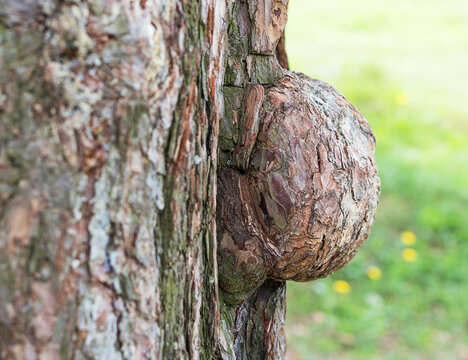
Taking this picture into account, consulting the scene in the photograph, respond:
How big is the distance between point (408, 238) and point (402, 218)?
227 mm

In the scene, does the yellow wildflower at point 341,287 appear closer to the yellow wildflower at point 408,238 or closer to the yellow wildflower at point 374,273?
the yellow wildflower at point 374,273

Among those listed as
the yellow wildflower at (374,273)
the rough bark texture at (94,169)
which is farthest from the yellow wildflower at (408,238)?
the rough bark texture at (94,169)

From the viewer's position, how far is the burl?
121cm

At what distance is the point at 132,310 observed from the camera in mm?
901

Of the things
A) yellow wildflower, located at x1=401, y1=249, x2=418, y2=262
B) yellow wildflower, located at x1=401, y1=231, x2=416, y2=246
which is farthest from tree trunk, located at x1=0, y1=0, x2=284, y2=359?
yellow wildflower, located at x1=401, y1=231, x2=416, y2=246

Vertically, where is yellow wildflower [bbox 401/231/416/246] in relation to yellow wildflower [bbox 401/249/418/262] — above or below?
above

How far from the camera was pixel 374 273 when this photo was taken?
327 cm

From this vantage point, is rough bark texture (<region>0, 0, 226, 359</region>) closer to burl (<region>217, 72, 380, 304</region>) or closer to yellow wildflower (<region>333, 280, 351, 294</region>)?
burl (<region>217, 72, 380, 304</region>)

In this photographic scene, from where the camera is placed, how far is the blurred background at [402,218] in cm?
293

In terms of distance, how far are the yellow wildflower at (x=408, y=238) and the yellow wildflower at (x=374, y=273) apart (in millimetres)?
287

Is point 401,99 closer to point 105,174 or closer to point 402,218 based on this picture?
point 402,218

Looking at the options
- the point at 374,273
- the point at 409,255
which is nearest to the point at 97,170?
the point at 374,273

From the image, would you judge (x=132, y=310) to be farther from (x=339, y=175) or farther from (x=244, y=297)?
(x=339, y=175)

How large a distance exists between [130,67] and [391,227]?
121 inches
